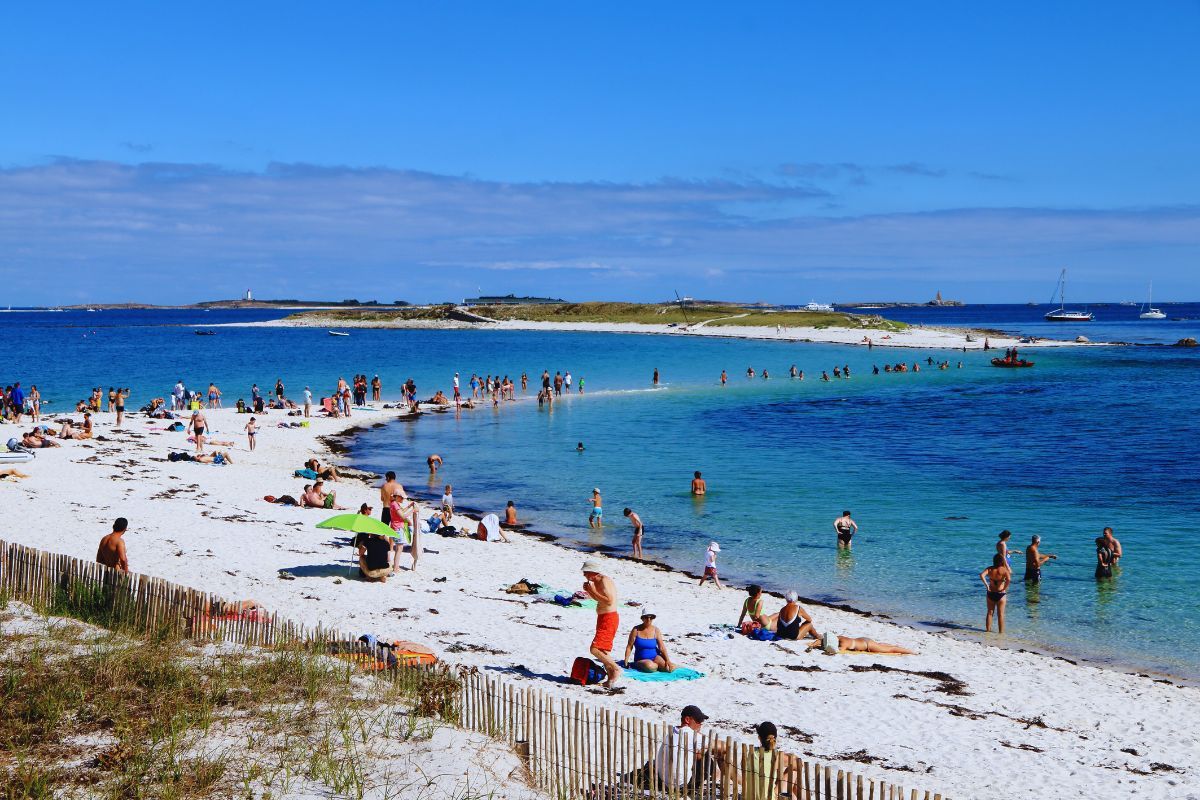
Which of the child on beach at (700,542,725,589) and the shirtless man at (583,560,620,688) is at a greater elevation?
the shirtless man at (583,560,620,688)

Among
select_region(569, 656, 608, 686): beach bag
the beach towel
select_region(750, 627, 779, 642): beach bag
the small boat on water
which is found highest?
the small boat on water

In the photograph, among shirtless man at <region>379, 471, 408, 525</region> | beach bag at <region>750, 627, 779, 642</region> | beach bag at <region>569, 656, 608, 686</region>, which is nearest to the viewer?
beach bag at <region>569, 656, 608, 686</region>

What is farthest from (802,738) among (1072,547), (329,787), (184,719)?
(1072,547)

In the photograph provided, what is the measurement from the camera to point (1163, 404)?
173ft

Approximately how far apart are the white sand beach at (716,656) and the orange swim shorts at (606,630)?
2.16 ft

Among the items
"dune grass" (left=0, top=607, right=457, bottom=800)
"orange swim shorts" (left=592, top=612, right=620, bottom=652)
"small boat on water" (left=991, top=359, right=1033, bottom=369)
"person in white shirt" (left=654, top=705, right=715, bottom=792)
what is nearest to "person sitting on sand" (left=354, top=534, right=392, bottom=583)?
"dune grass" (left=0, top=607, right=457, bottom=800)

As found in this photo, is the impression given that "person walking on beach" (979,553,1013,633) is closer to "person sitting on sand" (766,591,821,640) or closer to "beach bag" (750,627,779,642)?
"person sitting on sand" (766,591,821,640)

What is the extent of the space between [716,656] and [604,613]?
286 cm

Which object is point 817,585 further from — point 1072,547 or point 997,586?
point 1072,547

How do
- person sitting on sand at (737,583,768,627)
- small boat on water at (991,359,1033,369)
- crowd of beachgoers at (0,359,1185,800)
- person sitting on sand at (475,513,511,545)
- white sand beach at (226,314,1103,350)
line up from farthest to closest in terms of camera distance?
white sand beach at (226,314,1103,350), small boat on water at (991,359,1033,369), person sitting on sand at (475,513,511,545), person sitting on sand at (737,583,768,627), crowd of beachgoers at (0,359,1185,800)

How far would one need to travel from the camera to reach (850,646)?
50.2 feet

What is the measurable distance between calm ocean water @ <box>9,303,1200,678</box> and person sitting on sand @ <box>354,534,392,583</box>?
3.24 m

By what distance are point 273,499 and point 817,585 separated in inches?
559

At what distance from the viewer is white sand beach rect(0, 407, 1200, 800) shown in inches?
444
